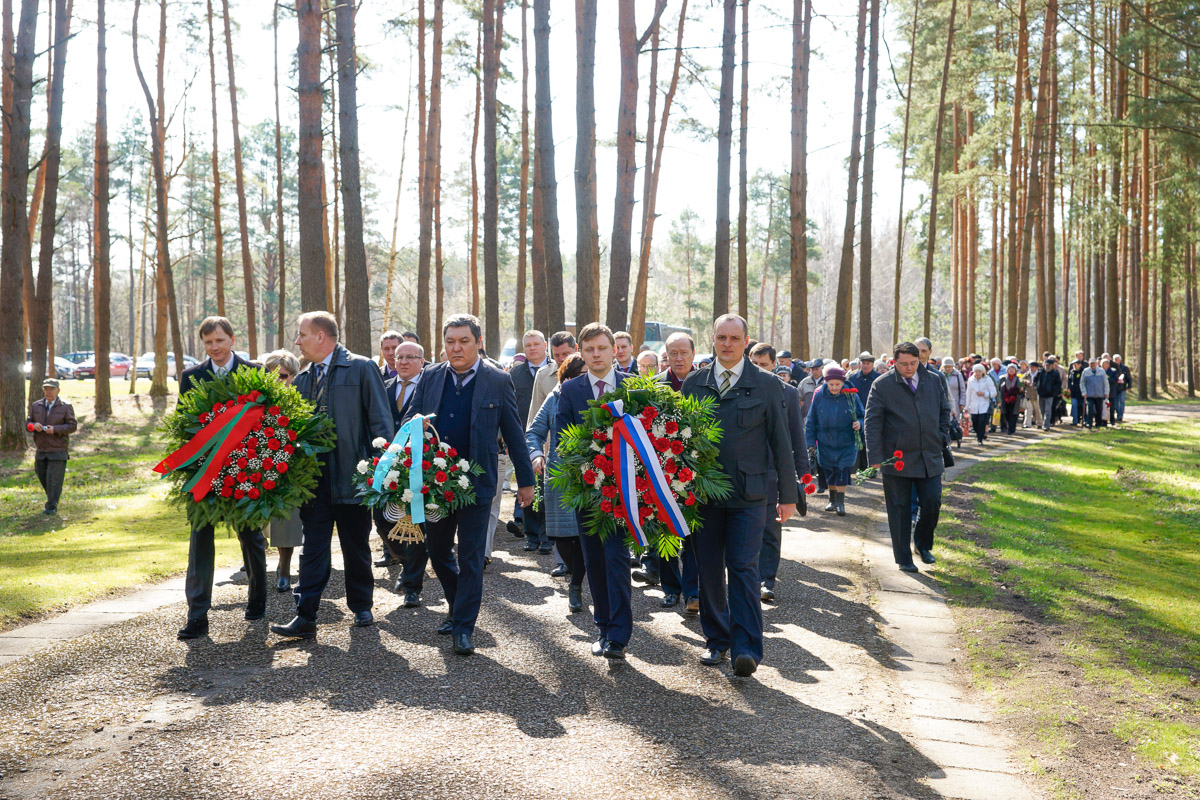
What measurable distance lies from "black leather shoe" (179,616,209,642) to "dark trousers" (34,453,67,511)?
811 centimetres

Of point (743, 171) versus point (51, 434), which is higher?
point (743, 171)

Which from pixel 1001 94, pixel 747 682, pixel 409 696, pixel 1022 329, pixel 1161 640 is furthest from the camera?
pixel 1001 94

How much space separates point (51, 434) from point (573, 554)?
9380mm

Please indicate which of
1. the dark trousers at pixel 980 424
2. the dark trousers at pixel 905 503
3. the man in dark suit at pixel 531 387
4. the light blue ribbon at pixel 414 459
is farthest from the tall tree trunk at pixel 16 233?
the dark trousers at pixel 980 424

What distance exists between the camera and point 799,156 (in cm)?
2378

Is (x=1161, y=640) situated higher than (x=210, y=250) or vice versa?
(x=210, y=250)

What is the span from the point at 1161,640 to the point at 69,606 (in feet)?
28.6

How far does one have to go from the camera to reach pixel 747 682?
5.85 m

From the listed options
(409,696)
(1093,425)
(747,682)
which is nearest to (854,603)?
(747,682)

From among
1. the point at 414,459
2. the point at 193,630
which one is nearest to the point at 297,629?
the point at 193,630

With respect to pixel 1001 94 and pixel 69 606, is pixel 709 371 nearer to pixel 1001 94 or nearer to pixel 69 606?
pixel 69 606

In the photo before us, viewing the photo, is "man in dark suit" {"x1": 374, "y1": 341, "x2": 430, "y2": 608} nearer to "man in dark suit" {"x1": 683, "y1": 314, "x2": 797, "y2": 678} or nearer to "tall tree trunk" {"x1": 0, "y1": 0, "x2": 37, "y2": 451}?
"man in dark suit" {"x1": 683, "y1": 314, "x2": 797, "y2": 678}

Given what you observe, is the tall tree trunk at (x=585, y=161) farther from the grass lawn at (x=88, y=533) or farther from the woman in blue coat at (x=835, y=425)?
the grass lawn at (x=88, y=533)

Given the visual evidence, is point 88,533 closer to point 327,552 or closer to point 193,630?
point 193,630
